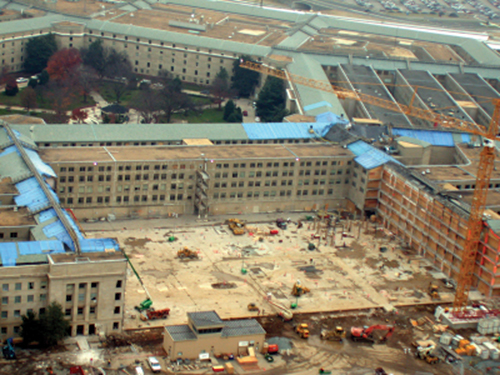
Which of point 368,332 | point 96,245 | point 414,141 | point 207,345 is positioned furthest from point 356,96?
point 207,345

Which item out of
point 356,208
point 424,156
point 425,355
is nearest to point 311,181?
point 356,208

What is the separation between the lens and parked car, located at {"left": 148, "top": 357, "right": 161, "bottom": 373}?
82438 millimetres

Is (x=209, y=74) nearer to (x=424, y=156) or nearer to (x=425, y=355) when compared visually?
(x=424, y=156)

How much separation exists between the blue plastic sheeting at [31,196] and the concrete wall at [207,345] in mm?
21385

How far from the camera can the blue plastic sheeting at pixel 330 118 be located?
461 feet

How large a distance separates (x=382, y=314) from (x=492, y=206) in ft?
75.8

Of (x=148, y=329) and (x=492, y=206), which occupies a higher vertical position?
(x=492, y=206)

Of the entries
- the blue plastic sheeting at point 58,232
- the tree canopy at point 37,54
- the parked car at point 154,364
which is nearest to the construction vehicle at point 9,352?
the blue plastic sheeting at point 58,232

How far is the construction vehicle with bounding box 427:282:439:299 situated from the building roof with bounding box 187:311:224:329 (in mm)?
28525

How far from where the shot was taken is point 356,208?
126 metres

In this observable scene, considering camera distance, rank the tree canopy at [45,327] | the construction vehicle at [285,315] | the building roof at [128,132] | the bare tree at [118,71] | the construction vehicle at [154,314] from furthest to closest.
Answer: the bare tree at [118,71] → the building roof at [128,132] → the construction vehicle at [285,315] → the construction vehicle at [154,314] → the tree canopy at [45,327]

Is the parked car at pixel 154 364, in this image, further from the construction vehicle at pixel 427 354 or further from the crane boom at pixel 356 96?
the crane boom at pixel 356 96

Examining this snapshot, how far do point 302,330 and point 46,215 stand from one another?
2921 cm

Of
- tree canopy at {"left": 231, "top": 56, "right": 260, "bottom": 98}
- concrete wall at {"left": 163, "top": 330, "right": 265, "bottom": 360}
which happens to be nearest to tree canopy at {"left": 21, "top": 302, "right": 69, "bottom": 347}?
concrete wall at {"left": 163, "top": 330, "right": 265, "bottom": 360}
